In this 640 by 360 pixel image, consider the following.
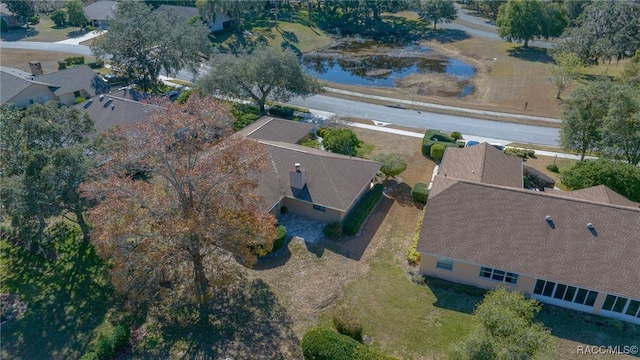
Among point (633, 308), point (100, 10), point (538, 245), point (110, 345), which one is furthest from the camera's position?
point (100, 10)

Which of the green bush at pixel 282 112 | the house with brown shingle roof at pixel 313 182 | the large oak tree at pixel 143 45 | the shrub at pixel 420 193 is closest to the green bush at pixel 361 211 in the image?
the house with brown shingle roof at pixel 313 182

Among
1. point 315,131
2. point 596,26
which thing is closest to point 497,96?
point 596,26

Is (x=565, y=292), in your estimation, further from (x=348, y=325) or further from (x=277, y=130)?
(x=277, y=130)

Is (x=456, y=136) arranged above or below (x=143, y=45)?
below

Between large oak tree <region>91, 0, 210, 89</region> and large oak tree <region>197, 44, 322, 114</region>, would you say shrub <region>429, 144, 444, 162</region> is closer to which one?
large oak tree <region>197, 44, 322, 114</region>

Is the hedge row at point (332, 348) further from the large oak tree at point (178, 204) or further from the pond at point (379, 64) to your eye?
the pond at point (379, 64)

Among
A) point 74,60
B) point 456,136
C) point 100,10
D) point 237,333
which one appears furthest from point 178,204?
point 100,10

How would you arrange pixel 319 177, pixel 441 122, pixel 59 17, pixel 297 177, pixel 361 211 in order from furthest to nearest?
pixel 59 17
pixel 441 122
pixel 319 177
pixel 361 211
pixel 297 177
